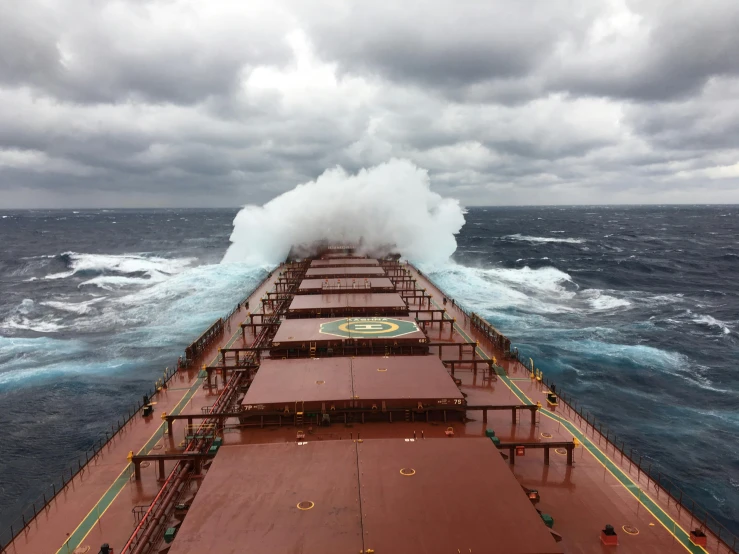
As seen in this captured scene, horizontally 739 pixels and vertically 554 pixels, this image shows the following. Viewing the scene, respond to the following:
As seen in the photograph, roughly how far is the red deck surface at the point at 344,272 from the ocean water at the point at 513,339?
17.7 metres

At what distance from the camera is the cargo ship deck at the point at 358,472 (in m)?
15.4

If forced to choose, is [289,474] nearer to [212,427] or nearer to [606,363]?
[212,427]

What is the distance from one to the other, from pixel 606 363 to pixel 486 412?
32.7 metres

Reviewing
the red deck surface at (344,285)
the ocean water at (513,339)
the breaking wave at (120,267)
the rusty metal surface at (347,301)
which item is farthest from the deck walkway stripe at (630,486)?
the breaking wave at (120,267)

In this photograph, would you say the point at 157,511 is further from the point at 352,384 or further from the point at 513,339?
the point at 513,339

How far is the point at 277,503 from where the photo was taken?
16.5 metres

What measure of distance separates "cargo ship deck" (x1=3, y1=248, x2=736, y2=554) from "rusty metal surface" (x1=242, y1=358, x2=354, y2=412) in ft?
0.42

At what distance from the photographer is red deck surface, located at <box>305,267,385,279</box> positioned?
6316 cm

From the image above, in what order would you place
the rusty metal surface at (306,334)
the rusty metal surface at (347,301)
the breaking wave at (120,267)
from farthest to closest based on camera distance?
the breaking wave at (120,267) → the rusty metal surface at (347,301) → the rusty metal surface at (306,334)

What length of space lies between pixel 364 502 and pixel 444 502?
9.36 feet

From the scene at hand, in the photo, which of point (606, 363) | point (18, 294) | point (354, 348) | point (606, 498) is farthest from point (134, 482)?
point (18, 294)

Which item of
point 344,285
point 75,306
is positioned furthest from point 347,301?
point 75,306

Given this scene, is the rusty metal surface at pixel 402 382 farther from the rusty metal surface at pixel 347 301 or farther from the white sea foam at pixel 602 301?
the white sea foam at pixel 602 301

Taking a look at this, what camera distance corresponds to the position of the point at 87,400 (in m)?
45.1
